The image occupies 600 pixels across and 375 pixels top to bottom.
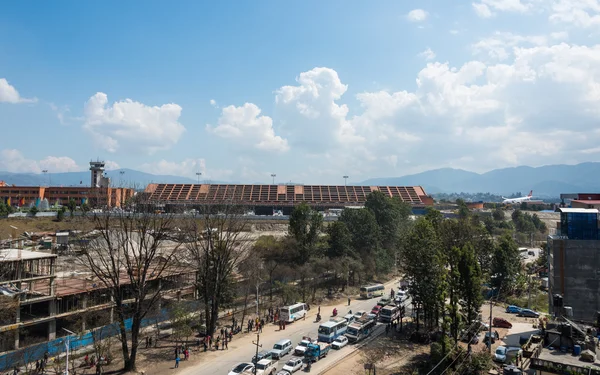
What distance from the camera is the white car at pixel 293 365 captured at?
2805 cm

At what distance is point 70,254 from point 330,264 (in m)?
43.2

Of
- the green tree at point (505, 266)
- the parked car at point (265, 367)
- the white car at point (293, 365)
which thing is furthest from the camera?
the green tree at point (505, 266)

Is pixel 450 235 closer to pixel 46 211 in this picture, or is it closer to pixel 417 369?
pixel 417 369

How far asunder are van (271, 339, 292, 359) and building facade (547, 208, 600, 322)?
21010mm

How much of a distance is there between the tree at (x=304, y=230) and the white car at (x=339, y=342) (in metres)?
20.0

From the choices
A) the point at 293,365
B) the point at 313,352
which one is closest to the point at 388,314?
the point at 313,352

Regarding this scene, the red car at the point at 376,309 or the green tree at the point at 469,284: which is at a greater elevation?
the green tree at the point at 469,284

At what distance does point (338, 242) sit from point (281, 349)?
25.6 m

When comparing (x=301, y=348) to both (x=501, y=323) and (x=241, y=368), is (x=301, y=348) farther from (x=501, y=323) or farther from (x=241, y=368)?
(x=501, y=323)

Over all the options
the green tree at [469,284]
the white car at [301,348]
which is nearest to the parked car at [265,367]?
the white car at [301,348]

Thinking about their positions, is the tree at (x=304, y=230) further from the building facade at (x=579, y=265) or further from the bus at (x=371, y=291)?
the building facade at (x=579, y=265)

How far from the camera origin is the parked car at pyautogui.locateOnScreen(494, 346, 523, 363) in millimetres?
29656

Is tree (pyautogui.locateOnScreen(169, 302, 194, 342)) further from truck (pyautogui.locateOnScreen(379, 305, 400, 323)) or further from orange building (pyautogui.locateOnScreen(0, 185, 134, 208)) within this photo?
orange building (pyautogui.locateOnScreen(0, 185, 134, 208))

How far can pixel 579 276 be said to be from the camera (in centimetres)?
3095
